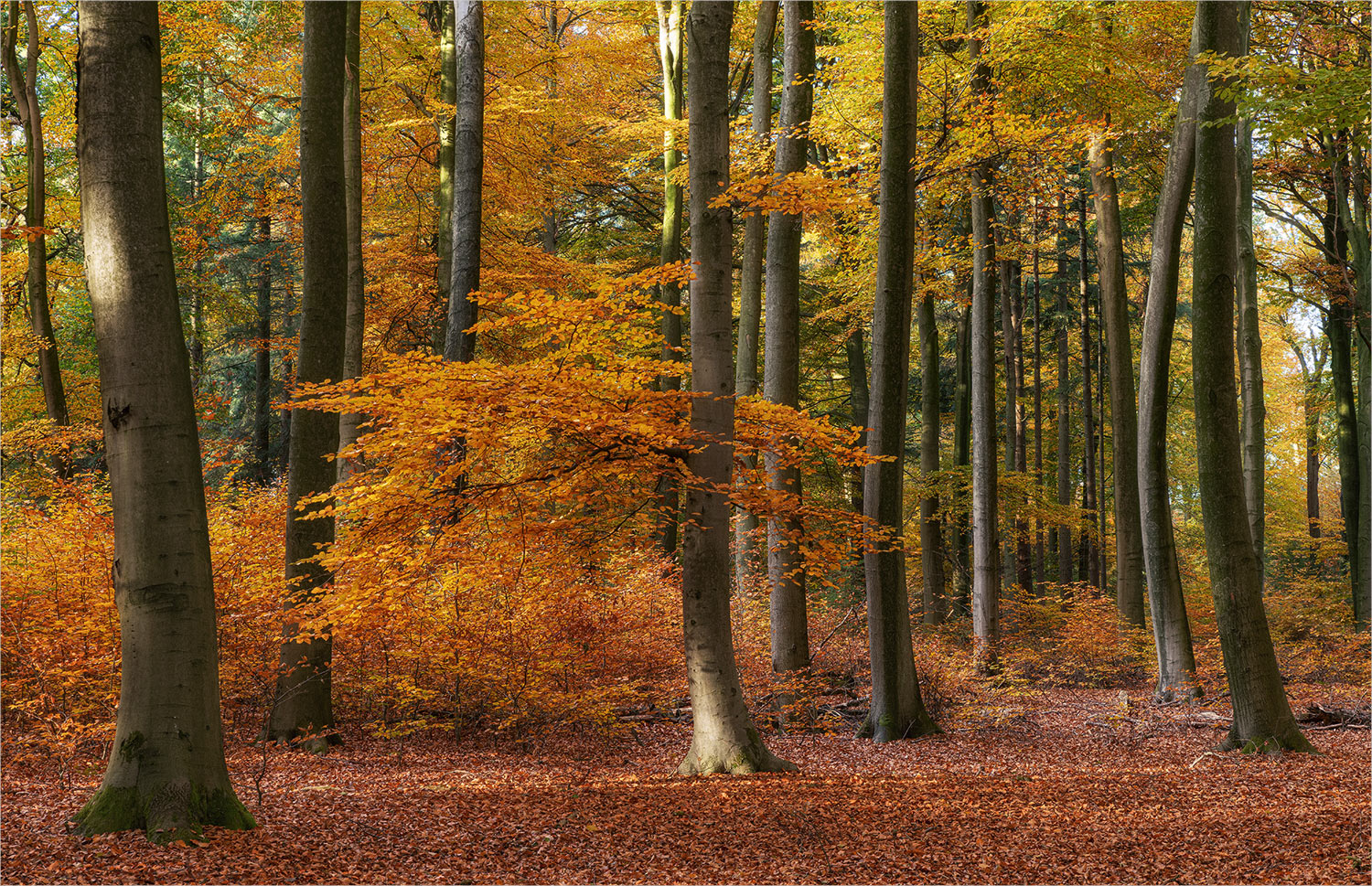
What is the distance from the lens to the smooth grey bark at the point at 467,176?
9.53 m

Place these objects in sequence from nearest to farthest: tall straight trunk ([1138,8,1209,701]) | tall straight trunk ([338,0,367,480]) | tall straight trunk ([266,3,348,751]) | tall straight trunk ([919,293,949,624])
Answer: tall straight trunk ([266,3,348,751])
tall straight trunk ([1138,8,1209,701])
tall straight trunk ([338,0,367,480])
tall straight trunk ([919,293,949,624])

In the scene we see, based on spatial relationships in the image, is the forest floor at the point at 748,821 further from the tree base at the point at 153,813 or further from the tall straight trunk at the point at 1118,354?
the tall straight trunk at the point at 1118,354

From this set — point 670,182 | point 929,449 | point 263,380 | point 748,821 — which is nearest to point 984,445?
point 929,449

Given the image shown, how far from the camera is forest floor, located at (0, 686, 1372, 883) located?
4246 mm

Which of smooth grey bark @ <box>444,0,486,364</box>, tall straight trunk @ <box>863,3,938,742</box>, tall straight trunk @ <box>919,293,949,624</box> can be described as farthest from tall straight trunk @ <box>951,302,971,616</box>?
smooth grey bark @ <box>444,0,486,364</box>

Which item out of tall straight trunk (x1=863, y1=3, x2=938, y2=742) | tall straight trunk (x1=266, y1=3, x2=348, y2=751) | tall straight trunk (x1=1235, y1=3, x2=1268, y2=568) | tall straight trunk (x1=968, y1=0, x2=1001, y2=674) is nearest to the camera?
tall straight trunk (x1=266, y1=3, x2=348, y2=751)

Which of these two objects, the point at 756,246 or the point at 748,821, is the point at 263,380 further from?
the point at 748,821

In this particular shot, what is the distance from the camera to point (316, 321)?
292 inches

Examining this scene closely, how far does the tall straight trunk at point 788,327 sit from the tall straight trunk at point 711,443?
2.18m

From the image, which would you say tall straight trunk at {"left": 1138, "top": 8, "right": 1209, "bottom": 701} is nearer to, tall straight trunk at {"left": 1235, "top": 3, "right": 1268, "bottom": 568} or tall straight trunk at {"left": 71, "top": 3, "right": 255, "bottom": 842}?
tall straight trunk at {"left": 1235, "top": 3, "right": 1268, "bottom": 568}

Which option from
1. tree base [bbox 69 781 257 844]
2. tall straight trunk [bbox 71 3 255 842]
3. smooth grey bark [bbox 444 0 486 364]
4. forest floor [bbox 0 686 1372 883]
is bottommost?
forest floor [bbox 0 686 1372 883]

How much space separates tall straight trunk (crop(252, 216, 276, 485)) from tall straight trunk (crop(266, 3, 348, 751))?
11.9 meters

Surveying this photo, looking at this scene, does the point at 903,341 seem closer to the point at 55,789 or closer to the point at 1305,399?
the point at 55,789

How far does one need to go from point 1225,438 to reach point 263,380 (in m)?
17.9
